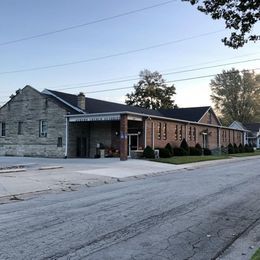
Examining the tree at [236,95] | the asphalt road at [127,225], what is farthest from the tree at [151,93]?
the asphalt road at [127,225]

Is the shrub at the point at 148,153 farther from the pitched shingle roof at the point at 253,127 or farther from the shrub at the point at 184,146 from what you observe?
the pitched shingle roof at the point at 253,127

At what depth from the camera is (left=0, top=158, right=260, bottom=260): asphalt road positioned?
20.6 feet

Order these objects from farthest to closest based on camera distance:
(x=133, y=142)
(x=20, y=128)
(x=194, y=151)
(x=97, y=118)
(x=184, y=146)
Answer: (x=20, y=128)
(x=194, y=151)
(x=184, y=146)
(x=133, y=142)
(x=97, y=118)

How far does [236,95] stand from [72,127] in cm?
6253

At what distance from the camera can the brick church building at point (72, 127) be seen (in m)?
38.1

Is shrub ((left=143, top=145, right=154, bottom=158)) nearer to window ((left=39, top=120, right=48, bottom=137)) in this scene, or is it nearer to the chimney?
the chimney

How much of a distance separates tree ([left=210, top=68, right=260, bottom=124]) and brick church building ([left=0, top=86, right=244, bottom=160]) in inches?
1960

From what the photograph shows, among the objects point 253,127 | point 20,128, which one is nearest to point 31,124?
point 20,128

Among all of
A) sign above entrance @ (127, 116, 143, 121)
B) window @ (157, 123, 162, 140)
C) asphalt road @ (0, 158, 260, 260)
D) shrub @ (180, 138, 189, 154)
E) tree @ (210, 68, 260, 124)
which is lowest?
asphalt road @ (0, 158, 260, 260)

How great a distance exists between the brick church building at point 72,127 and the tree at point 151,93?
111 feet

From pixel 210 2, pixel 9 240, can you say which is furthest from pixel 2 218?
pixel 210 2

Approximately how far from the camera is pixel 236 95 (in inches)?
3696

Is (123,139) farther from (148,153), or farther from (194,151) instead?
(194,151)

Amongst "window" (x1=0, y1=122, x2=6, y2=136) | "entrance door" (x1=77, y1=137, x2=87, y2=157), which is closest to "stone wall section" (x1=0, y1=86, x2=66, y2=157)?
"window" (x1=0, y1=122, x2=6, y2=136)
